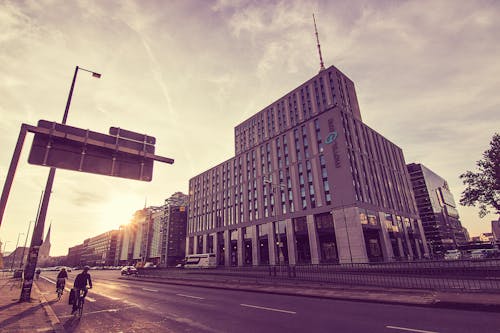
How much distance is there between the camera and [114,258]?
171m

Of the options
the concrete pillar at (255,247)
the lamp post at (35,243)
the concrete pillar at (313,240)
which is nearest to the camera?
the lamp post at (35,243)

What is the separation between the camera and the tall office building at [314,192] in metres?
47.6

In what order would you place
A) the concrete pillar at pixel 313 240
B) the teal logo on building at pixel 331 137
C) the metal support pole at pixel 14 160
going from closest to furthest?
the metal support pole at pixel 14 160
the concrete pillar at pixel 313 240
the teal logo on building at pixel 331 137

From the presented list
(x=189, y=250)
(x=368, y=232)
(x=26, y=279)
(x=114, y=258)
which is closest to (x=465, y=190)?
(x=368, y=232)

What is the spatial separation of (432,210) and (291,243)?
104003mm

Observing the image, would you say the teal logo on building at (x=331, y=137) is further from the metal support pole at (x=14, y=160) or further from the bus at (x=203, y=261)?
the metal support pole at (x=14, y=160)

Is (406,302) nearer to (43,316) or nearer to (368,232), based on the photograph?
(43,316)

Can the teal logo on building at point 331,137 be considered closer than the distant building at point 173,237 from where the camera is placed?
Yes

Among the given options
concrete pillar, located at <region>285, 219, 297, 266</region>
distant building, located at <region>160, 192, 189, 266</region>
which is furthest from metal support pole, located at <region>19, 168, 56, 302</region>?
distant building, located at <region>160, 192, 189, 266</region>

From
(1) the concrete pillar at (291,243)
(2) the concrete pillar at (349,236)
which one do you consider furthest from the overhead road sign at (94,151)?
(1) the concrete pillar at (291,243)

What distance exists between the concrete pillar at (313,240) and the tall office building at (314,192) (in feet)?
0.62

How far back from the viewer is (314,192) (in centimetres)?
5128

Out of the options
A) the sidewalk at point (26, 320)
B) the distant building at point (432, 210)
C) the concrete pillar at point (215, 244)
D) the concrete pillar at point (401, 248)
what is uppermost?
the distant building at point (432, 210)

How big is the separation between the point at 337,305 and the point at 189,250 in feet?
263
